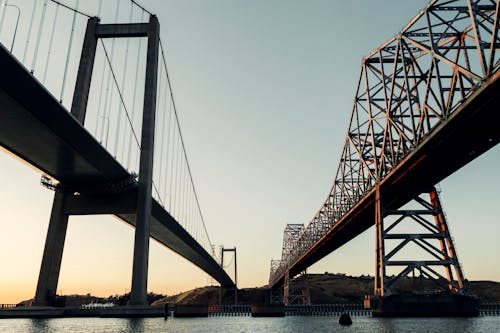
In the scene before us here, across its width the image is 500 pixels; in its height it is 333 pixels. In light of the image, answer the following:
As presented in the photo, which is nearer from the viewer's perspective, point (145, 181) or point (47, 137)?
point (47, 137)

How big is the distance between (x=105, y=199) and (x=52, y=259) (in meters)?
8.23

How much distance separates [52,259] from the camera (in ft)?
141

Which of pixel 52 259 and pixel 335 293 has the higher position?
pixel 335 293

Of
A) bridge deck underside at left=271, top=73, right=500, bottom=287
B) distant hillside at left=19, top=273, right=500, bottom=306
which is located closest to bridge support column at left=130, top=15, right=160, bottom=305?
bridge deck underside at left=271, top=73, right=500, bottom=287

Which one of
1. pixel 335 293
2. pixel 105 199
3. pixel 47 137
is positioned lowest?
pixel 335 293

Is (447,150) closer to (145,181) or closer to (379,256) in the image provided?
(379,256)

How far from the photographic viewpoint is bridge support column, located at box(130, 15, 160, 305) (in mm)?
41406

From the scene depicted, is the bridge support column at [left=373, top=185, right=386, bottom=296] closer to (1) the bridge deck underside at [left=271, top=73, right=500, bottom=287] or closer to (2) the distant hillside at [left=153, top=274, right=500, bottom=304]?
(1) the bridge deck underside at [left=271, top=73, right=500, bottom=287]

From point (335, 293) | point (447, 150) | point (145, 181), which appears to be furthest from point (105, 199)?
point (335, 293)

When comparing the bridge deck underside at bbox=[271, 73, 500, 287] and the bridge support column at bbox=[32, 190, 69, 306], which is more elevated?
the bridge deck underside at bbox=[271, 73, 500, 287]

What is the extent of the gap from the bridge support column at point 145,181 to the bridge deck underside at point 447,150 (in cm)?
2329

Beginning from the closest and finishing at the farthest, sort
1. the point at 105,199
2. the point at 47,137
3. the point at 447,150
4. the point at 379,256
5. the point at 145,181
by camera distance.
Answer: the point at 447,150 < the point at 47,137 < the point at 379,256 < the point at 145,181 < the point at 105,199

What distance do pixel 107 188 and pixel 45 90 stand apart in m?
19.1

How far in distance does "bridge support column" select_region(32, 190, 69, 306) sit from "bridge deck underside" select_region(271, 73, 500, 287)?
107 ft
